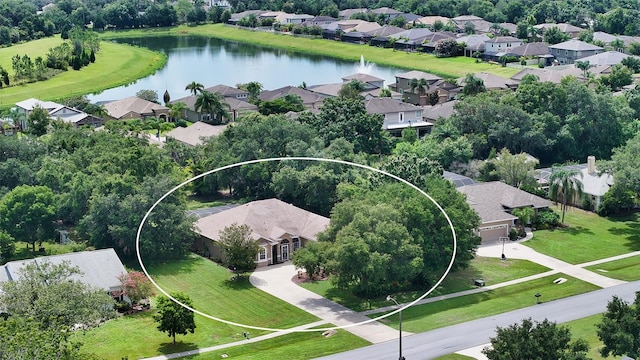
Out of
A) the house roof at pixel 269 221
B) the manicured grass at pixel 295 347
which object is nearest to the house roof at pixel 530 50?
the house roof at pixel 269 221

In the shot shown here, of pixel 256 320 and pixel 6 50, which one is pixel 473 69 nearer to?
pixel 6 50

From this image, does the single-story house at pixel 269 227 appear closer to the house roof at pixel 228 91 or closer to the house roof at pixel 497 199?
the house roof at pixel 497 199

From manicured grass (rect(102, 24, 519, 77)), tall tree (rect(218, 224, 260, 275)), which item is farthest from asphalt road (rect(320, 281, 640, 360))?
manicured grass (rect(102, 24, 519, 77))

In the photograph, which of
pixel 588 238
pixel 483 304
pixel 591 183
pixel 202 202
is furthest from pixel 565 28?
pixel 483 304

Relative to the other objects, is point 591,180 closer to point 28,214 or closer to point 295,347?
point 295,347

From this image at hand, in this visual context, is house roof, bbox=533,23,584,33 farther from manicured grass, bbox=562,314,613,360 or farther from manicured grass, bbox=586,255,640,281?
manicured grass, bbox=562,314,613,360

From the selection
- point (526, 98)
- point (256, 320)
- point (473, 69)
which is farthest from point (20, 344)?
point (473, 69)
